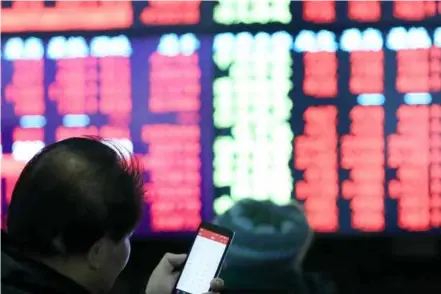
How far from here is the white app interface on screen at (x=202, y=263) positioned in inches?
43.6

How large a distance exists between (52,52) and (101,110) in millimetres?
165

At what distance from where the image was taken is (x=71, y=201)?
822mm

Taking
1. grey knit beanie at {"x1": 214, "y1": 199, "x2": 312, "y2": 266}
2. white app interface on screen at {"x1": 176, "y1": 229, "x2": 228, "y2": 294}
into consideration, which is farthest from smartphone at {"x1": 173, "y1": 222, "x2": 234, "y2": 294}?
grey knit beanie at {"x1": 214, "y1": 199, "x2": 312, "y2": 266}

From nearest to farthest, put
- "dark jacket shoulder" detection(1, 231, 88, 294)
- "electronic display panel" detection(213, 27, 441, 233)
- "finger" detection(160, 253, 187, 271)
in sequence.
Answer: "dark jacket shoulder" detection(1, 231, 88, 294) < "finger" detection(160, 253, 187, 271) < "electronic display panel" detection(213, 27, 441, 233)

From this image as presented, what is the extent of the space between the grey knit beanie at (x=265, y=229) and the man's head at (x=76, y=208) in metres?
0.56

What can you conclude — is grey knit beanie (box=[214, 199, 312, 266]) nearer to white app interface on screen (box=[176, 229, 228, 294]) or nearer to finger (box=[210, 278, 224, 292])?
white app interface on screen (box=[176, 229, 228, 294])

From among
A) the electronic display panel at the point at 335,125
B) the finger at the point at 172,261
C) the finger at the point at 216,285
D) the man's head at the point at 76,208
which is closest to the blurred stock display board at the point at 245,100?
A: the electronic display panel at the point at 335,125

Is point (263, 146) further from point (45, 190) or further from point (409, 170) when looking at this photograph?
point (45, 190)

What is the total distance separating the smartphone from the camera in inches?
43.7

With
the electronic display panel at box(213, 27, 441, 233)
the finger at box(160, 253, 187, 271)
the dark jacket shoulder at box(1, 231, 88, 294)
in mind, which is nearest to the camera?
the dark jacket shoulder at box(1, 231, 88, 294)

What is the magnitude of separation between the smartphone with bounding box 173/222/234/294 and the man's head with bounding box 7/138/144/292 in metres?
0.26

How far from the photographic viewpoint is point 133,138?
1.45 m

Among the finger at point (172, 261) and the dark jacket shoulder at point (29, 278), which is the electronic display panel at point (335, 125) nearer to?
the finger at point (172, 261)

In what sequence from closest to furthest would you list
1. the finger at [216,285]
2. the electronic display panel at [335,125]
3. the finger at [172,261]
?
the finger at [216,285], the finger at [172,261], the electronic display panel at [335,125]
